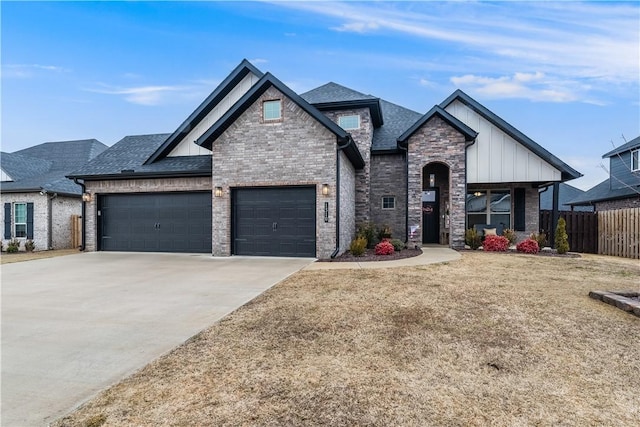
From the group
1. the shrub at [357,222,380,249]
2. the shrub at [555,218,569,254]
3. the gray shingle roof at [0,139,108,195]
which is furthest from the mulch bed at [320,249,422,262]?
the gray shingle roof at [0,139,108,195]

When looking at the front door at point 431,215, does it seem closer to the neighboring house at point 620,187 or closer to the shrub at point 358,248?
the shrub at point 358,248

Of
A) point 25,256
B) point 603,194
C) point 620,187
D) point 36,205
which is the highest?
point 620,187

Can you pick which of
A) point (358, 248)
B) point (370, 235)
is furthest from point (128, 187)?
point (370, 235)

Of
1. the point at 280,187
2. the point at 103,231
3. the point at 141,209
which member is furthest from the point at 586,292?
the point at 103,231

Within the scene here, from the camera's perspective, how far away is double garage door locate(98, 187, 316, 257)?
36.1ft

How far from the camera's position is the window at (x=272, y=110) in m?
11.0

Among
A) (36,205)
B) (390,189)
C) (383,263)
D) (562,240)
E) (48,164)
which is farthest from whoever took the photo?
(48,164)

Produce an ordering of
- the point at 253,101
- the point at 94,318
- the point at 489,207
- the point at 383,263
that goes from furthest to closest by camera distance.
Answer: the point at 489,207 < the point at 253,101 < the point at 383,263 < the point at 94,318

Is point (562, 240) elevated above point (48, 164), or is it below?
below

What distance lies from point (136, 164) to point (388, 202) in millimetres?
11339

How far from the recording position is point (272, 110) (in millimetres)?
11047

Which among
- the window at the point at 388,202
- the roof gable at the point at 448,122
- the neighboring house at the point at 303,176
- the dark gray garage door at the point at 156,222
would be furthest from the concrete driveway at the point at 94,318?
the roof gable at the point at 448,122

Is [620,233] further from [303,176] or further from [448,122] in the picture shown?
[303,176]

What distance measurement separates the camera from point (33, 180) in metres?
16.4
